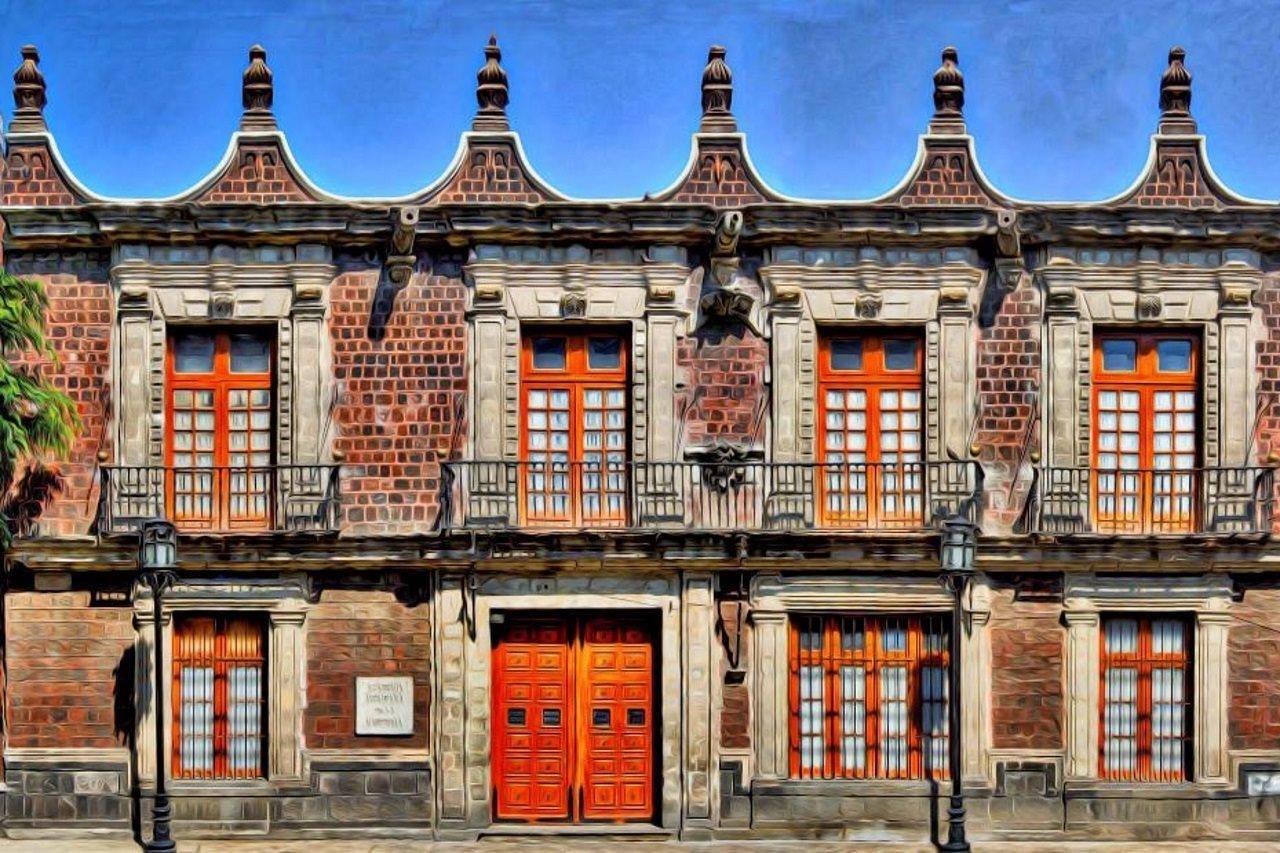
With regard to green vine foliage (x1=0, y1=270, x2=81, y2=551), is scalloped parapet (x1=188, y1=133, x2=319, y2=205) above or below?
above

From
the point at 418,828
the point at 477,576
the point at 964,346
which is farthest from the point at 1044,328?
the point at 418,828

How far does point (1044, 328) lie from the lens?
1866 centimetres

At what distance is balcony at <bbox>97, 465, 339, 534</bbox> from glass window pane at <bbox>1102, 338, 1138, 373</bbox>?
9.28 meters

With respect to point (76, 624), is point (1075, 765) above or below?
below

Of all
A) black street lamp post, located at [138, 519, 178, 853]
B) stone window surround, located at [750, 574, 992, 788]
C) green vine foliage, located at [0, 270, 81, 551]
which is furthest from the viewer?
stone window surround, located at [750, 574, 992, 788]

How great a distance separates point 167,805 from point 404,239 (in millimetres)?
6812

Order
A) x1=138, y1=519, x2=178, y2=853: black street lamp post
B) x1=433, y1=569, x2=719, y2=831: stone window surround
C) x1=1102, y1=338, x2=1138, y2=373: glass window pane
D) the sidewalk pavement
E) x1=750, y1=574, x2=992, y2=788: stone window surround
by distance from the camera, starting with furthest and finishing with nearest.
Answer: x1=1102, y1=338, x2=1138, y2=373: glass window pane, x1=750, y1=574, x2=992, y2=788: stone window surround, x1=433, y1=569, x2=719, y2=831: stone window surround, the sidewalk pavement, x1=138, y1=519, x2=178, y2=853: black street lamp post

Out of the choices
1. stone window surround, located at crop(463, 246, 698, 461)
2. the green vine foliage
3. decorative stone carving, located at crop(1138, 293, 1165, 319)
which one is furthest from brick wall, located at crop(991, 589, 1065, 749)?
the green vine foliage

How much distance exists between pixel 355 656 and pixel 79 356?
4.86 metres

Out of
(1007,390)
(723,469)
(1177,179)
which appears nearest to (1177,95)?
(1177,179)

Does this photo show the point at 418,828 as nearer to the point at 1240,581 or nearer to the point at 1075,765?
the point at 1075,765

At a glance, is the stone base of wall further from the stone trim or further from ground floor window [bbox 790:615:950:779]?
ground floor window [bbox 790:615:950:779]

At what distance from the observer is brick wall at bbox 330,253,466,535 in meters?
18.5

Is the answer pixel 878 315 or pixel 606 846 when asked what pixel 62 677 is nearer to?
pixel 606 846
